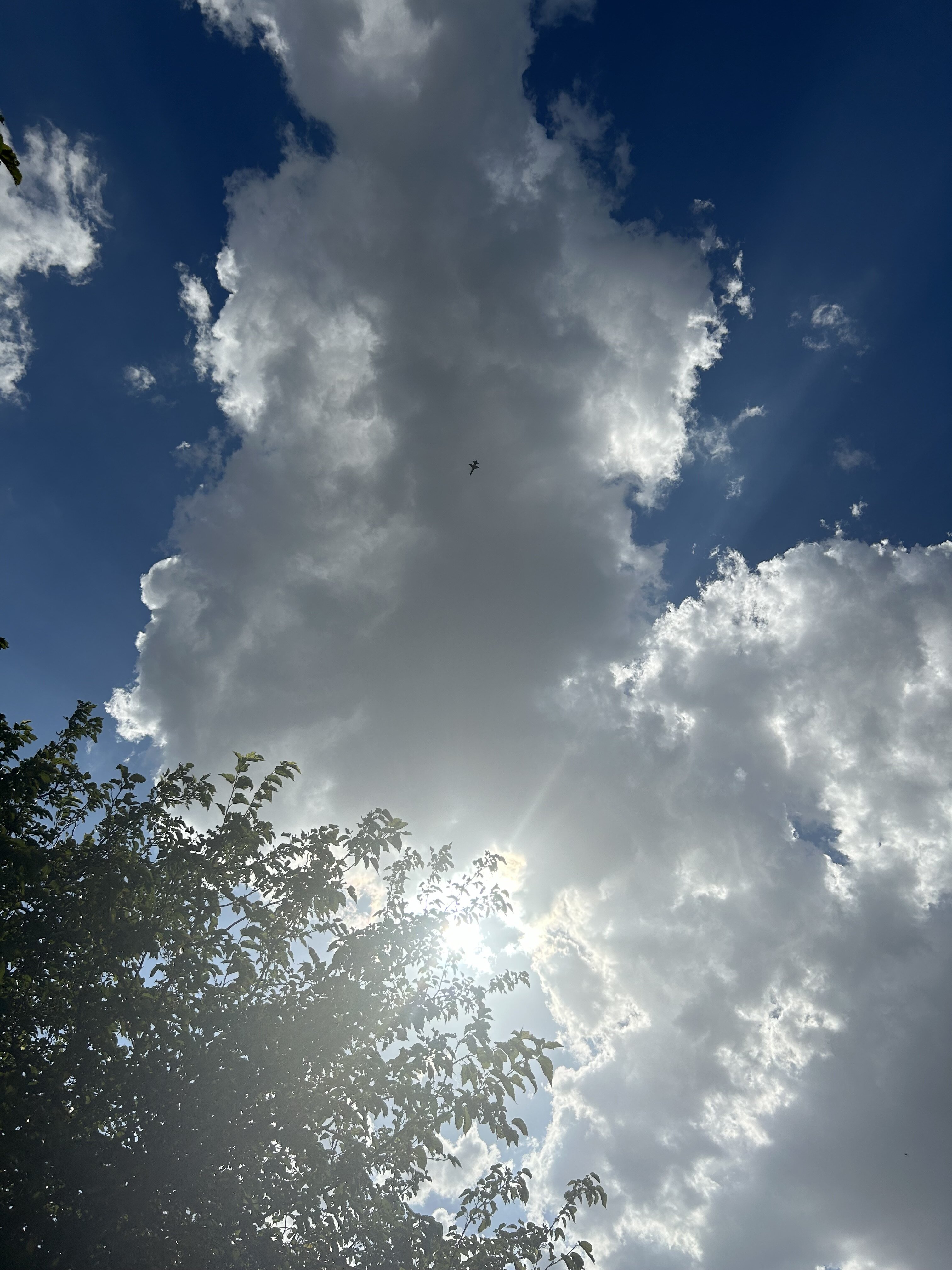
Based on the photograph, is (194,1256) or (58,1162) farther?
(194,1256)

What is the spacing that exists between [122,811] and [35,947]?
86.4 inches

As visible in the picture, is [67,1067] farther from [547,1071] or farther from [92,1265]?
[547,1071]

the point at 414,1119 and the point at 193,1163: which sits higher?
the point at 414,1119

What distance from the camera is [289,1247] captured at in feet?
28.6

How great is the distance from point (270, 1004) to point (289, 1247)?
135 inches

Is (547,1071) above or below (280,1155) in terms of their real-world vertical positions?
above

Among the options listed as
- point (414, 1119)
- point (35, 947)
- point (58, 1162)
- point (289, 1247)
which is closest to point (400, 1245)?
point (289, 1247)

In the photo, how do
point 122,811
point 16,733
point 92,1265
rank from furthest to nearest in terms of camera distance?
point 122,811 → point 16,733 → point 92,1265

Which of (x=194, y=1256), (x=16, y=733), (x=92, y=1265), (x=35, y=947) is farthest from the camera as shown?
(x=16, y=733)

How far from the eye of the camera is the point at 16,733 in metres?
8.80

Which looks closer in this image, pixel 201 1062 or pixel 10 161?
pixel 10 161

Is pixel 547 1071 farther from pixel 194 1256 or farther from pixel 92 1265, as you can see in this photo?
pixel 92 1265

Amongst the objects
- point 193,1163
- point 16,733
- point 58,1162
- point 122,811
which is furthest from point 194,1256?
point 16,733

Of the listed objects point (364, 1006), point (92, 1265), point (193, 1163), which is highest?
point (364, 1006)
